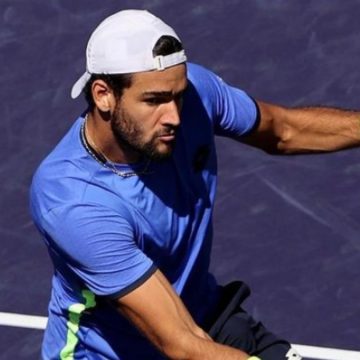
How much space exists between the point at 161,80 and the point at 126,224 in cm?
60

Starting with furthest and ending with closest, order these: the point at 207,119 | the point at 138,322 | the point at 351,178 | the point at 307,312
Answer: the point at 351,178
the point at 307,312
the point at 207,119
the point at 138,322

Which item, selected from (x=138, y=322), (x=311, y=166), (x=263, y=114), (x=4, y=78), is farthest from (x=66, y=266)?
(x=4, y=78)

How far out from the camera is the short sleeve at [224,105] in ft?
25.3

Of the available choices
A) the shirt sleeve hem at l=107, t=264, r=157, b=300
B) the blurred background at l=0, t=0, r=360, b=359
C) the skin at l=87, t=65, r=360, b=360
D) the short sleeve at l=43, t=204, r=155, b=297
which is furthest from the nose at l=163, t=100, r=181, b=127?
the blurred background at l=0, t=0, r=360, b=359

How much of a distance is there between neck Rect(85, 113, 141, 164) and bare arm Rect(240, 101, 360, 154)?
828mm

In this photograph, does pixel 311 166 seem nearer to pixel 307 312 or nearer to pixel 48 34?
pixel 307 312

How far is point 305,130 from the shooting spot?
26.6 feet

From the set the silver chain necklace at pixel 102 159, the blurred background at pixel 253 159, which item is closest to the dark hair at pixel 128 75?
the silver chain necklace at pixel 102 159

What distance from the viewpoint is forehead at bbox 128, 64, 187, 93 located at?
704cm

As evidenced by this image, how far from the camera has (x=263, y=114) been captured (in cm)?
802

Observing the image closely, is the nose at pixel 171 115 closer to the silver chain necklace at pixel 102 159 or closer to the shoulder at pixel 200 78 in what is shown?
the silver chain necklace at pixel 102 159

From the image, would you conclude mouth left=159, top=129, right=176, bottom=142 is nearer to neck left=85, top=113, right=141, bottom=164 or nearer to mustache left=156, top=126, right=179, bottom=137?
mustache left=156, top=126, right=179, bottom=137

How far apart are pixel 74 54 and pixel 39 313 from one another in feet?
6.80

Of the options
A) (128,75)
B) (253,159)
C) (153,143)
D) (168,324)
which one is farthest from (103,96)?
(253,159)
